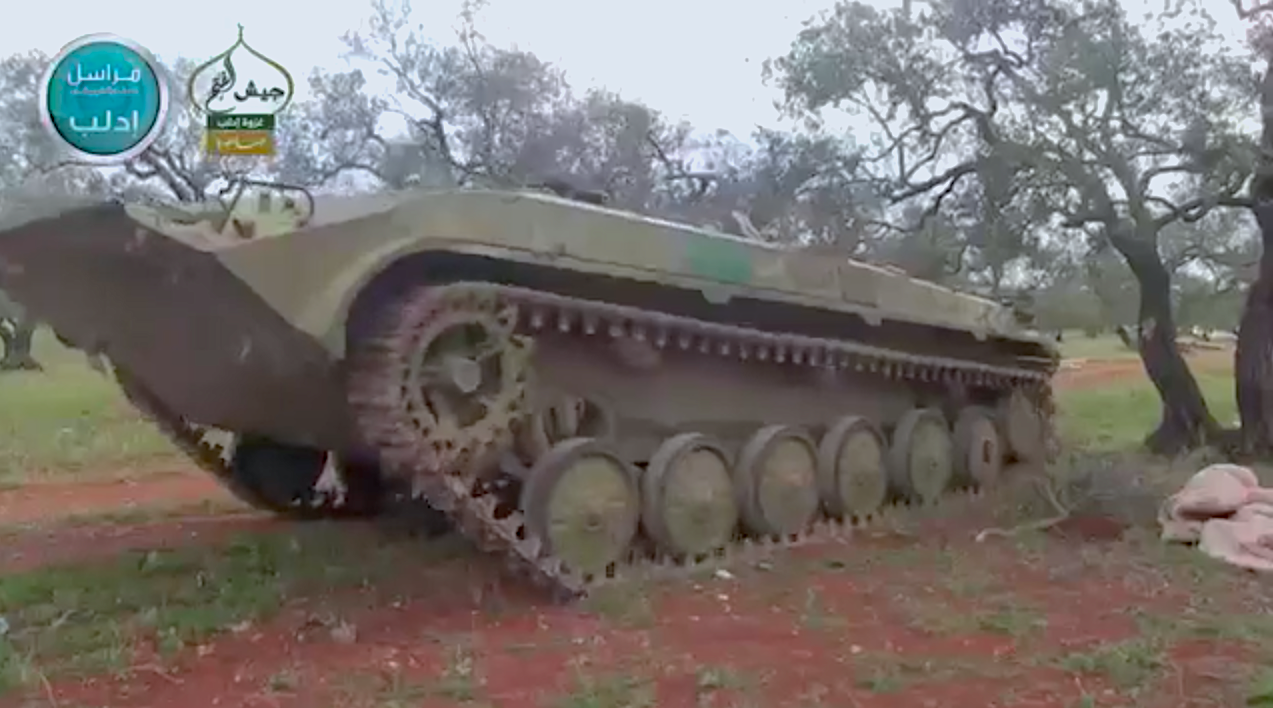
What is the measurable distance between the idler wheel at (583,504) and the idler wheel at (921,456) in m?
3.05

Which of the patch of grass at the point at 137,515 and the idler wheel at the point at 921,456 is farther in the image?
the patch of grass at the point at 137,515

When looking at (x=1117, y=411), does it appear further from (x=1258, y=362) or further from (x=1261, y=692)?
(x=1261, y=692)

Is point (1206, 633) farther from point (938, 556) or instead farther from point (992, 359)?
point (992, 359)

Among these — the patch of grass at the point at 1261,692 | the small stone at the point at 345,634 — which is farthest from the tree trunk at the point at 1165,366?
the small stone at the point at 345,634

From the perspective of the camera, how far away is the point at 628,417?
897 cm

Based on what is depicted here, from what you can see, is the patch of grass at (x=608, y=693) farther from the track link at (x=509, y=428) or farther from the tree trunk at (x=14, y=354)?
the tree trunk at (x=14, y=354)

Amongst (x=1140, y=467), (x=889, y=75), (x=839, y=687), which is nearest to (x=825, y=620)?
(x=839, y=687)

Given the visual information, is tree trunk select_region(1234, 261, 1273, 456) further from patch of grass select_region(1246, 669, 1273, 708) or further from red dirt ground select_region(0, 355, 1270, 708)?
patch of grass select_region(1246, 669, 1273, 708)

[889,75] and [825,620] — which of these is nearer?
[825,620]

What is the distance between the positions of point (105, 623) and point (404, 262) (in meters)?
2.07

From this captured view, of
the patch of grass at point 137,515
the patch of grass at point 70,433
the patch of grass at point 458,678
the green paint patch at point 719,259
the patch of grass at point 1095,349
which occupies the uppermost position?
the patch of grass at point 1095,349

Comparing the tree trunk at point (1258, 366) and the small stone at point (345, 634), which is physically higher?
the tree trunk at point (1258, 366)

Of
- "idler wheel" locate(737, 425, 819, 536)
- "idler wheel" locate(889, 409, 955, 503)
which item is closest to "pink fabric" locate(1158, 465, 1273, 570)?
"idler wheel" locate(889, 409, 955, 503)

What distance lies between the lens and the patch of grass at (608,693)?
5711 mm
